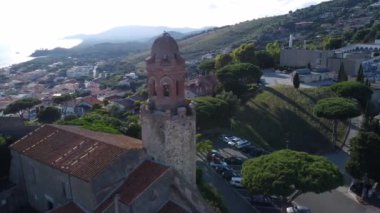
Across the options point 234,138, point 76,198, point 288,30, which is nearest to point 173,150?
point 76,198

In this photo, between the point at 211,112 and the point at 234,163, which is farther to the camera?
the point at 211,112

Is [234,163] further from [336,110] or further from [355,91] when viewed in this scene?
[355,91]

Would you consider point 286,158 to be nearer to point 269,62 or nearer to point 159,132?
point 159,132

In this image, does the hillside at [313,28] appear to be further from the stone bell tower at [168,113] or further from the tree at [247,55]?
the stone bell tower at [168,113]

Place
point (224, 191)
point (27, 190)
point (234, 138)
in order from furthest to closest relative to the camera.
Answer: point (234, 138) → point (224, 191) → point (27, 190)

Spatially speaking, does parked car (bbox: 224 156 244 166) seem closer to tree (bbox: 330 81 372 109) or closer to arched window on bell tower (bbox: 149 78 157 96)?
arched window on bell tower (bbox: 149 78 157 96)

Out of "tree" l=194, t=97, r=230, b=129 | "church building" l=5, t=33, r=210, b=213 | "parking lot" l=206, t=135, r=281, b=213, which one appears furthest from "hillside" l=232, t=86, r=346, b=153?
"church building" l=5, t=33, r=210, b=213

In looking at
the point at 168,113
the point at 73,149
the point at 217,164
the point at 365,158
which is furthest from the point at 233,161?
the point at 168,113
